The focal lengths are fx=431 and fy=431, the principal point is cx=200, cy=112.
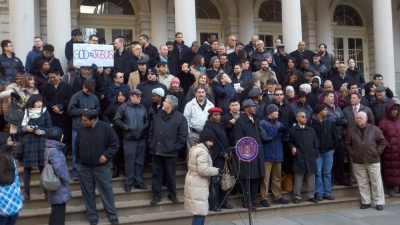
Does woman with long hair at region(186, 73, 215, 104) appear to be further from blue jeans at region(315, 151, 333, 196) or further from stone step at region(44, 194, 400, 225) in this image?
blue jeans at region(315, 151, 333, 196)

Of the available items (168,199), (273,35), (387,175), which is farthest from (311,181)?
(273,35)

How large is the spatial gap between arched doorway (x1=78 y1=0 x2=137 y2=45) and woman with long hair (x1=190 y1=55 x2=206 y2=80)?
24.2 feet

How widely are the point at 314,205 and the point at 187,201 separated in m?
3.25

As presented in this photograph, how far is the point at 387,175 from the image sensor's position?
29.6 ft

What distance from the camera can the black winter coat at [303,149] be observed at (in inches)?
324

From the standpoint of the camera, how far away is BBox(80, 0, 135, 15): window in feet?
52.3

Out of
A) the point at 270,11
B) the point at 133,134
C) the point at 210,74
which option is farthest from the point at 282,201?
the point at 270,11

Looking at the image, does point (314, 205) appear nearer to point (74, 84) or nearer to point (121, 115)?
point (121, 115)

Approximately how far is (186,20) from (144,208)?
5.96 metres

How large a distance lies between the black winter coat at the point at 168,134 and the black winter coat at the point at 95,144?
77 cm

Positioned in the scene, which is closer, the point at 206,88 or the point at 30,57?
the point at 206,88

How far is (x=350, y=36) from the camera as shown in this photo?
19297 mm

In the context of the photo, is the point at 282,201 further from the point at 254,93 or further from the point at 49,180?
the point at 49,180

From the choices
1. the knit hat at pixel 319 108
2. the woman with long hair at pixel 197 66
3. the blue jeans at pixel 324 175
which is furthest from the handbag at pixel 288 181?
the woman with long hair at pixel 197 66
